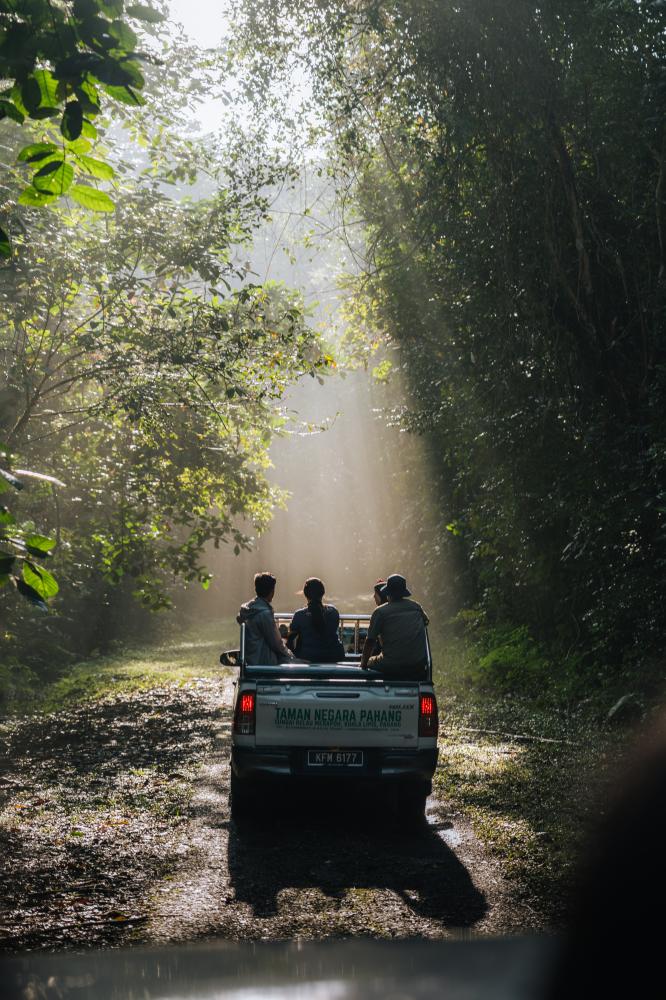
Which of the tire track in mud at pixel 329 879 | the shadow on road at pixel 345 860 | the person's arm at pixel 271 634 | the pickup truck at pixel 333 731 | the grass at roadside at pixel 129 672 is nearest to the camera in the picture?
the tire track in mud at pixel 329 879

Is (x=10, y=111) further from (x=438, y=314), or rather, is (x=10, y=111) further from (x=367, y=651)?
(x=438, y=314)

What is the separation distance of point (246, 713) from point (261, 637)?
57.9 inches

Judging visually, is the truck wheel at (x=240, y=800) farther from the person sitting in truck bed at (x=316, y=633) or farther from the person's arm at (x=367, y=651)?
the person sitting in truck bed at (x=316, y=633)

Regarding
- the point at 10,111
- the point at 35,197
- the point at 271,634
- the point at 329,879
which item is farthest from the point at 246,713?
the point at 10,111

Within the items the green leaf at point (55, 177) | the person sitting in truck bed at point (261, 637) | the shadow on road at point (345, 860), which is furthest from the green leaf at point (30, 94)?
the person sitting in truck bed at point (261, 637)

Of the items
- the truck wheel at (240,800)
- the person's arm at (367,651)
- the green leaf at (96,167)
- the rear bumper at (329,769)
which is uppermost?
the green leaf at (96,167)

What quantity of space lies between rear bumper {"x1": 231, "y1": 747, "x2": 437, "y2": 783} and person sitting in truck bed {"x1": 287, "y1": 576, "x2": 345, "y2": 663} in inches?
79.9

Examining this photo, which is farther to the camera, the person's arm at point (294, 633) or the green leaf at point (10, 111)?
the person's arm at point (294, 633)

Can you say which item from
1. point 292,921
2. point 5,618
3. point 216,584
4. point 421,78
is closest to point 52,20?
point 292,921

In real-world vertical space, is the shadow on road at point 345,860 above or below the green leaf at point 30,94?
below

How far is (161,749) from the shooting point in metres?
12.8

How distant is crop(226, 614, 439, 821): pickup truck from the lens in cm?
820

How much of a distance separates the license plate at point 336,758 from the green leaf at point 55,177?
5.11 meters

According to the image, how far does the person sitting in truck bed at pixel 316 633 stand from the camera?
1018 centimetres
